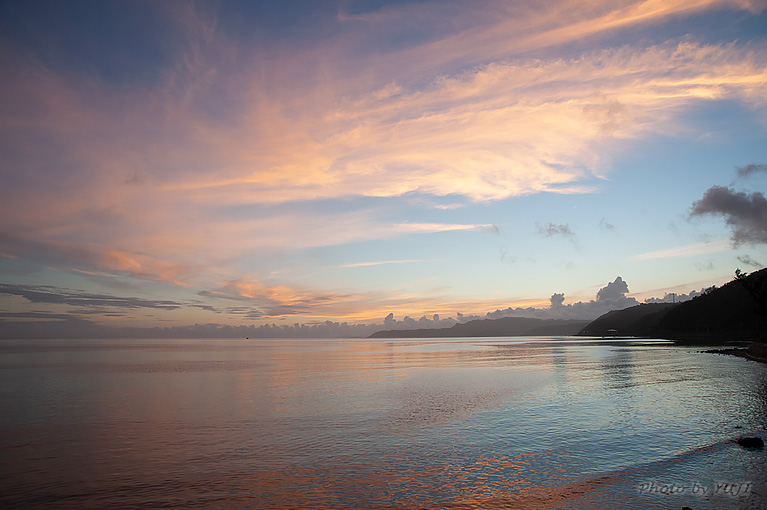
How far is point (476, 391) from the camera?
53344 mm

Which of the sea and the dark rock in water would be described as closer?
the sea

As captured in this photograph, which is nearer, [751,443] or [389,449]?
[751,443]

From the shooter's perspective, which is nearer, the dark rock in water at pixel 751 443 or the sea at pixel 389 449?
the sea at pixel 389 449

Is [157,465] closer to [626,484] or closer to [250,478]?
[250,478]

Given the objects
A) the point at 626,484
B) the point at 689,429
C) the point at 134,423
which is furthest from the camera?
the point at 134,423

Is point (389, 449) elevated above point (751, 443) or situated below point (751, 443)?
below

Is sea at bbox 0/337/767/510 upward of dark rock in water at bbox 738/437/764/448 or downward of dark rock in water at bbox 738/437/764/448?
downward

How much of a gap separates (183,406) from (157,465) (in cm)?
2119

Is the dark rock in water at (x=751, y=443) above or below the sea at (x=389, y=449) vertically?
above

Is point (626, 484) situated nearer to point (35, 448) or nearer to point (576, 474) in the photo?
point (576, 474)

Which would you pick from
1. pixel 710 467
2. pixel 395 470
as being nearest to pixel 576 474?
pixel 710 467

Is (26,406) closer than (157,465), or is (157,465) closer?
(157,465)

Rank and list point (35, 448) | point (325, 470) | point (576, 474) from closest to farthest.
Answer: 1. point (576, 474)
2. point (325, 470)
3. point (35, 448)

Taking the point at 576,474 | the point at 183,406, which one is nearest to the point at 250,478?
the point at 576,474
